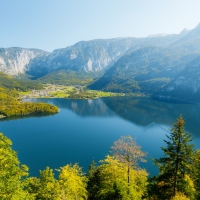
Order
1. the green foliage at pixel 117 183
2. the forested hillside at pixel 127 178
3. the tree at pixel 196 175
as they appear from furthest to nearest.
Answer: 1. the green foliage at pixel 117 183
2. the tree at pixel 196 175
3. the forested hillside at pixel 127 178

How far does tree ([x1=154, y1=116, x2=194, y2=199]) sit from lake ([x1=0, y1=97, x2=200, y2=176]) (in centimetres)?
4935

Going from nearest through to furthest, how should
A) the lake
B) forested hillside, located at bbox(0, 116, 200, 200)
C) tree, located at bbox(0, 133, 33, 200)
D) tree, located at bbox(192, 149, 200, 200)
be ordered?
1. tree, located at bbox(0, 133, 33, 200)
2. forested hillside, located at bbox(0, 116, 200, 200)
3. tree, located at bbox(192, 149, 200, 200)
4. the lake


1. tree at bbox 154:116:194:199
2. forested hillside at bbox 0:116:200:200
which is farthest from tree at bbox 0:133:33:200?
tree at bbox 154:116:194:199

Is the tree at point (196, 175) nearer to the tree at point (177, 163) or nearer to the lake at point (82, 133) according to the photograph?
the tree at point (177, 163)

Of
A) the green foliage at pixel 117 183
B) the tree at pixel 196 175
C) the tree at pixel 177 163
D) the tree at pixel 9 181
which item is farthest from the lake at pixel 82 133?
the tree at pixel 9 181

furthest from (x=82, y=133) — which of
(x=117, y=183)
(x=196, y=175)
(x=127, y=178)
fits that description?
(x=196, y=175)

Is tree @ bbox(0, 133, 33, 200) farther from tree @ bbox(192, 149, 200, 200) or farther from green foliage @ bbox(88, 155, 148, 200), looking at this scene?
tree @ bbox(192, 149, 200, 200)

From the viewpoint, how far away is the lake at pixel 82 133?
85.9 meters

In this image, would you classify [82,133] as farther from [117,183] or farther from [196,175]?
[196,175]

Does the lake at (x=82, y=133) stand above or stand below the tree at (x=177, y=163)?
below

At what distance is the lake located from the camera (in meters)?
85.9

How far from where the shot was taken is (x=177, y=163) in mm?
24844

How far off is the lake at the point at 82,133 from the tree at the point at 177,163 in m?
49.3

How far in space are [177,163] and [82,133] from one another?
100 meters
